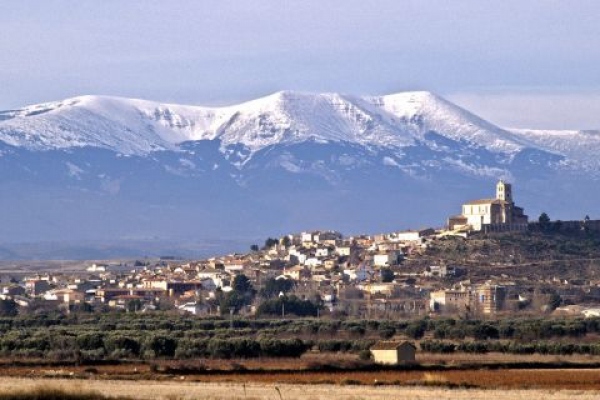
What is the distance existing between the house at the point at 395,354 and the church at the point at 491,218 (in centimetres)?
7991

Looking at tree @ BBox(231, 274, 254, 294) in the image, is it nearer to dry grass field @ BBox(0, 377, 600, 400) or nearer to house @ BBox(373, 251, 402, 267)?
house @ BBox(373, 251, 402, 267)

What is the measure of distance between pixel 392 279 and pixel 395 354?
71204 millimetres

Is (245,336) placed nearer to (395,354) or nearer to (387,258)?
(395,354)

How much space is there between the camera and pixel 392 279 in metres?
129

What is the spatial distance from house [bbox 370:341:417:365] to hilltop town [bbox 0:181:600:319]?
141 feet

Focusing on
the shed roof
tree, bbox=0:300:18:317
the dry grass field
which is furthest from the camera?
tree, bbox=0:300:18:317

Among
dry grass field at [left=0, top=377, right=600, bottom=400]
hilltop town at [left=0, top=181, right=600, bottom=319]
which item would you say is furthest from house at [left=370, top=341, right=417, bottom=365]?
hilltop town at [left=0, top=181, right=600, bottom=319]

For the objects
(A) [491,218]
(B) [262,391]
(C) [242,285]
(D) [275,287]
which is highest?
(A) [491,218]

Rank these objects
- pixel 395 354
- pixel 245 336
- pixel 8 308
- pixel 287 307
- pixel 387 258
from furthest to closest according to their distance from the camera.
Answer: pixel 387 258
pixel 8 308
pixel 287 307
pixel 245 336
pixel 395 354

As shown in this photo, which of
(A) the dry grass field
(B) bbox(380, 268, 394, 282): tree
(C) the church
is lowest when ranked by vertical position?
(A) the dry grass field

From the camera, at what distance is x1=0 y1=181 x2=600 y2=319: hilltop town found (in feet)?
370

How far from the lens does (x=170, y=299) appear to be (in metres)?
126

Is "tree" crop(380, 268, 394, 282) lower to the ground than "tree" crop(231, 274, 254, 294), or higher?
higher

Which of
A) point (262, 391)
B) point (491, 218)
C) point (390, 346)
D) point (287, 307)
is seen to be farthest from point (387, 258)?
point (262, 391)
